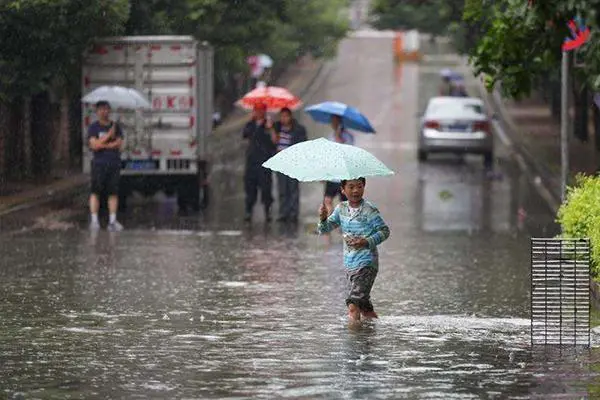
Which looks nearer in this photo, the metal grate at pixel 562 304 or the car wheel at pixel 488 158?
the metal grate at pixel 562 304

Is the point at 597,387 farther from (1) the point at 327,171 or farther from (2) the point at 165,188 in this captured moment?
(2) the point at 165,188

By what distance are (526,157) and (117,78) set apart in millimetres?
15193

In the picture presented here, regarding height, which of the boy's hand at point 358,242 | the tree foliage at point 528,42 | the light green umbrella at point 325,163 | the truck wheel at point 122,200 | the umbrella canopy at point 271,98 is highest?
the tree foliage at point 528,42

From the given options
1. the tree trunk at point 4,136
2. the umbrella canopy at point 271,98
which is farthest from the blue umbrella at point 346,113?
the tree trunk at point 4,136

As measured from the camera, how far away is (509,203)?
30.2 meters

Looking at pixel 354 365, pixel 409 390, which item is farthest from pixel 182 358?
pixel 409 390

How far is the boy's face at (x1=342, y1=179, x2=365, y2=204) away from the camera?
1444 cm

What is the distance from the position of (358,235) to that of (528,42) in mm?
2628

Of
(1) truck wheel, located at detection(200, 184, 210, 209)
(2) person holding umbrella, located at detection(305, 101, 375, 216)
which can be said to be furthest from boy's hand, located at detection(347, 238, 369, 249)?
(1) truck wheel, located at detection(200, 184, 210, 209)

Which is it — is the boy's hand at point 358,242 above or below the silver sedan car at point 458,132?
below

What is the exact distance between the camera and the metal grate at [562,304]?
13266mm

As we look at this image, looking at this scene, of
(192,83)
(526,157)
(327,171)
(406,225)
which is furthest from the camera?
(526,157)

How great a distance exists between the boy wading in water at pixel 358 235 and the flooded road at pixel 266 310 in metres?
0.34

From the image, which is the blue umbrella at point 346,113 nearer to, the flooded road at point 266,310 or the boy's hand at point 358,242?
the flooded road at point 266,310
